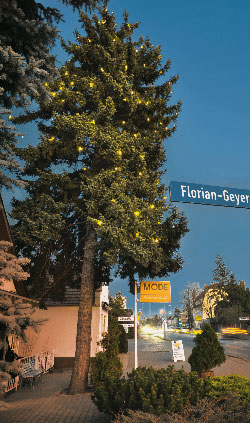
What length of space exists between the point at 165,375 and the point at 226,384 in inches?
58.4

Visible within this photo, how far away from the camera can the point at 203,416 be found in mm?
5125

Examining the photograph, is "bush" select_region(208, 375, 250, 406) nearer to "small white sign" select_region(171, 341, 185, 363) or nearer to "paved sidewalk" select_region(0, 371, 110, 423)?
"paved sidewalk" select_region(0, 371, 110, 423)

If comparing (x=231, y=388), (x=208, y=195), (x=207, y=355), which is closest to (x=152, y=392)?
(x=231, y=388)

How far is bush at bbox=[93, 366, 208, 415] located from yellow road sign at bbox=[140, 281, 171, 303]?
218 inches

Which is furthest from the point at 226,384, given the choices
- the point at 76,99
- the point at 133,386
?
the point at 76,99

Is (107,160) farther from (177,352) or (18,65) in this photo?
(177,352)

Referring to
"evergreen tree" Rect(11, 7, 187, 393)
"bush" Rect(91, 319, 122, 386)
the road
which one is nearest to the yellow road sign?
"evergreen tree" Rect(11, 7, 187, 393)

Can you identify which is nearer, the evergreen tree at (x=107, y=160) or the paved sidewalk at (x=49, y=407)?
the paved sidewalk at (x=49, y=407)

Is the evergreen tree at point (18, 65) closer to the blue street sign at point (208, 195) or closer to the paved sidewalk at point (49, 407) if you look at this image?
the blue street sign at point (208, 195)

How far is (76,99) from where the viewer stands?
12117 mm

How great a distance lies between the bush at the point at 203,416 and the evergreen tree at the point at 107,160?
196 inches

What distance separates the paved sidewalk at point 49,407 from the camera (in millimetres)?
7735

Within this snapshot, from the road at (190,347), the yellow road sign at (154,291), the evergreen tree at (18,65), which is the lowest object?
the road at (190,347)

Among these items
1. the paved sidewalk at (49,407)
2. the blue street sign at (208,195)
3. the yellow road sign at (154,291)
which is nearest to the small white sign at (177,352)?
the yellow road sign at (154,291)
